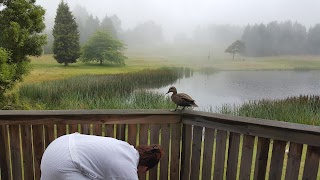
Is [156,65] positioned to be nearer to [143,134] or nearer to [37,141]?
[143,134]

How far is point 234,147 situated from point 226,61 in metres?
2.56

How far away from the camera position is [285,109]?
4.05m

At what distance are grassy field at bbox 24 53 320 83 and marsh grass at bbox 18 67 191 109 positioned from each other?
0.09 metres

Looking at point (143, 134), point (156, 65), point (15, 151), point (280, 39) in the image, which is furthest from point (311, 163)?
point (156, 65)

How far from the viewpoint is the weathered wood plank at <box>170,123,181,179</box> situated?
1849 millimetres

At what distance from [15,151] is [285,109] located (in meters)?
3.48

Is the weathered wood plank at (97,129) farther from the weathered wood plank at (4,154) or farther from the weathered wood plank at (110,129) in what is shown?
the weathered wood plank at (4,154)

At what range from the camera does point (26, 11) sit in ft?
15.4

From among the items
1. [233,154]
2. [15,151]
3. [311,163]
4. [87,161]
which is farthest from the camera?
[15,151]

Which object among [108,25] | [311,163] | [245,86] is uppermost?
[108,25]

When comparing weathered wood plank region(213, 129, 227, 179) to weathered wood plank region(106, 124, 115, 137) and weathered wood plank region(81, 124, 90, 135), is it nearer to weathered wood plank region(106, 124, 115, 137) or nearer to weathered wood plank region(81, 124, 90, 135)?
weathered wood plank region(106, 124, 115, 137)

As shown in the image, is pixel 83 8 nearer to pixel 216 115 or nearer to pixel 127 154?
pixel 216 115

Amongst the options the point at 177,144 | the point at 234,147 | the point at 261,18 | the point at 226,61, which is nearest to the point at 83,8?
the point at 226,61

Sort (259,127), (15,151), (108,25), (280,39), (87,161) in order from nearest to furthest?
(87,161) → (259,127) → (15,151) → (280,39) → (108,25)
